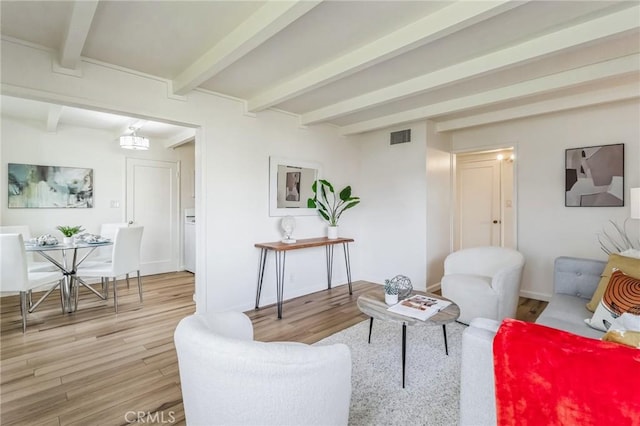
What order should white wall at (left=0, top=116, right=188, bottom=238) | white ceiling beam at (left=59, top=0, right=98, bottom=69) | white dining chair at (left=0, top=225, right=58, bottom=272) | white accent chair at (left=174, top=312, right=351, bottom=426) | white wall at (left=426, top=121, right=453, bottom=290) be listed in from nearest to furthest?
white accent chair at (left=174, top=312, right=351, bottom=426) → white ceiling beam at (left=59, top=0, right=98, bottom=69) → white dining chair at (left=0, top=225, right=58, bottom=272) → white wall at (left=0, top=116, right=188, bottom=238) → white wall at (left=426, top=121, right=453, bottom=290)

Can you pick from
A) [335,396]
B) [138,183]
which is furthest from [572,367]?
[138,183]

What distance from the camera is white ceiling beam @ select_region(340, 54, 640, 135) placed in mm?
2568

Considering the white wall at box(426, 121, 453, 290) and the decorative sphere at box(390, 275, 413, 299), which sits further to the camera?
the white wall at box(426, 121, 453, 290)

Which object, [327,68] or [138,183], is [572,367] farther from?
[138,183]

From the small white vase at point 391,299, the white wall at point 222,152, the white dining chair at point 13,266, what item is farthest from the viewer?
the white dining chair at point 13,266

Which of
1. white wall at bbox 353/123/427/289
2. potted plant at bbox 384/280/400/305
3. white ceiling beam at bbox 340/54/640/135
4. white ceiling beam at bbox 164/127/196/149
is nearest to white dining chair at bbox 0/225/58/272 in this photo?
white ceiling beam at bbox 164/127/196/149

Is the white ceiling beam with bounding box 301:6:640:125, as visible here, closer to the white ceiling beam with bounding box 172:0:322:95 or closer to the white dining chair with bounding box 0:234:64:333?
the white ceiling beam with bounding box 172:0:322:95

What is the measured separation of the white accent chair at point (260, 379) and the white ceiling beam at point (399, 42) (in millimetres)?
2018

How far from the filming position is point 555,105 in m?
3.46

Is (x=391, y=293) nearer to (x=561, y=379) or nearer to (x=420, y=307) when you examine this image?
(x=420, y=307)

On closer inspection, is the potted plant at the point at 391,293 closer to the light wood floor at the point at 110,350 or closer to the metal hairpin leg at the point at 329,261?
the light wood floor at the point at 110,350

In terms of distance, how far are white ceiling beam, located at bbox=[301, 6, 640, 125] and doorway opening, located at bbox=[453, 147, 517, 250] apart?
264cm

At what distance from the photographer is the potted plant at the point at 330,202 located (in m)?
4.44

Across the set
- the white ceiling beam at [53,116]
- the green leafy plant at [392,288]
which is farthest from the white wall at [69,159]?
the green leafy plant at [392,288]
